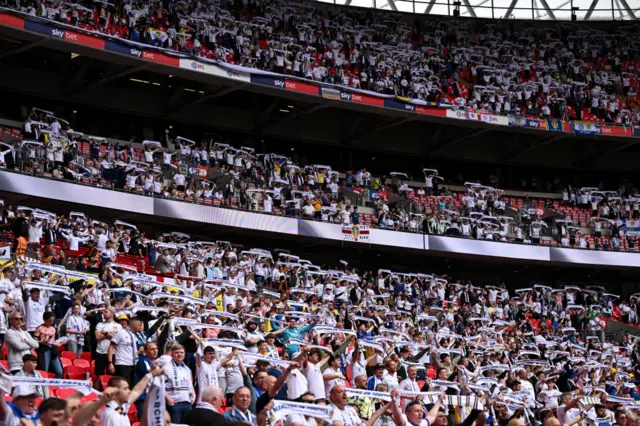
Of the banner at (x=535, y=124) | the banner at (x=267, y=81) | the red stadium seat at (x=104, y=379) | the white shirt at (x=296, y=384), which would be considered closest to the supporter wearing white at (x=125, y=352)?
the red stadium seat at (x=104, y=379)

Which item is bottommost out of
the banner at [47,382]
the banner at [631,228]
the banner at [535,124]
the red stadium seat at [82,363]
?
the red stadium seat at [82,363]

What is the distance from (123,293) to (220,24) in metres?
20.5

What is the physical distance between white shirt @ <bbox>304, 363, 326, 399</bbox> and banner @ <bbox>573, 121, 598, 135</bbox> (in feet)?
90.8

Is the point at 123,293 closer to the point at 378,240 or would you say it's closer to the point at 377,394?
the point at 377,394

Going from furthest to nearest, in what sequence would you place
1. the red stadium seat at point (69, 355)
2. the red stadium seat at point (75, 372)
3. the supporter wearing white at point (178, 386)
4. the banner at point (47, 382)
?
the red stadium seat at point (69, 355) → the red stadium seat at point (75, 372) → the supporter wearing white at point (178, 386) → the banner at point (47, 382)

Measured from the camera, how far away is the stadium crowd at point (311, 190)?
1087 inches

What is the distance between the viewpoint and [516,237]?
114 ft

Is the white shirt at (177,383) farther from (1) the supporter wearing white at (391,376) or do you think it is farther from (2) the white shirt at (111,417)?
(1) the supporter wearing white at (391,376)

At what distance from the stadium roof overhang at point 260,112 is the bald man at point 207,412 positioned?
71.3ft

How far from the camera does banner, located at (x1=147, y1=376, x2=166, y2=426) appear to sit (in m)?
7.74

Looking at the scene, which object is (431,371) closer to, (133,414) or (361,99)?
(133,414)

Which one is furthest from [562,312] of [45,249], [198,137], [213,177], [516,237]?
[45,249]

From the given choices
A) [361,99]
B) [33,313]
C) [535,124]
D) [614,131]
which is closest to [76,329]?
[33,313]

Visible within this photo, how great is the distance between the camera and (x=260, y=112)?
3706 centimetres
